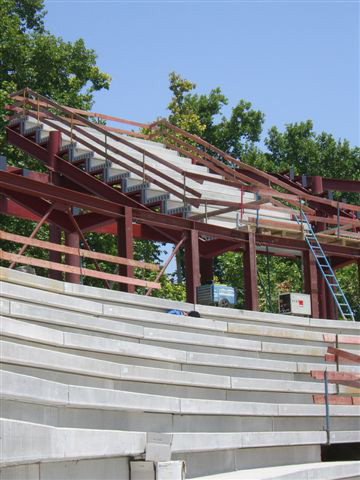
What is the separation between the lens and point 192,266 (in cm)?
2248

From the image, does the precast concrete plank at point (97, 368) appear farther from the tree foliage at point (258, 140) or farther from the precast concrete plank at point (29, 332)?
the tree foliage at point (258, 140)

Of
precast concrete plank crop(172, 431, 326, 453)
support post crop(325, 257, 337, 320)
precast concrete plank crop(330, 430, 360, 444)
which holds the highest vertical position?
support post crop(325, 257, 337, 320)

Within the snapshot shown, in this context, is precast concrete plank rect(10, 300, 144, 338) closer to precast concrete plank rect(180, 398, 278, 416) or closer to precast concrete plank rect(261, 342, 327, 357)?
precast concrete plank rect(180, 398, 278, 416)

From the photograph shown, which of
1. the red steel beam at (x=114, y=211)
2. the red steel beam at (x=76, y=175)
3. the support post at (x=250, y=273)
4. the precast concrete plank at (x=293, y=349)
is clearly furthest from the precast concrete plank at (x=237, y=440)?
the red steel beam at (x=76, y=175)

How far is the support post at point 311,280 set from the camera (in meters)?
25.4

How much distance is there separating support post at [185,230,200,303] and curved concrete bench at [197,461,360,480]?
6.17 metres

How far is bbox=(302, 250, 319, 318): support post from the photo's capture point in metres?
25.4

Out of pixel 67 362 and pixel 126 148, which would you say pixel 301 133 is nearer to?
pixel 126 148

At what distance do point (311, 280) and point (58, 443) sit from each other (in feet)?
51.0

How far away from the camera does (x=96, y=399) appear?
12664mm

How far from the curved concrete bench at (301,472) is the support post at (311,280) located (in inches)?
329

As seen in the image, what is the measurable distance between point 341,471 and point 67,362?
6.14 meters

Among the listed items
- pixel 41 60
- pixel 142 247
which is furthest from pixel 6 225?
pixel 41 60

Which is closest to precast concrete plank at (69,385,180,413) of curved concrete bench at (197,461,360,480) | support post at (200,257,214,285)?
curved concrete bench at (197,461,360,480)
